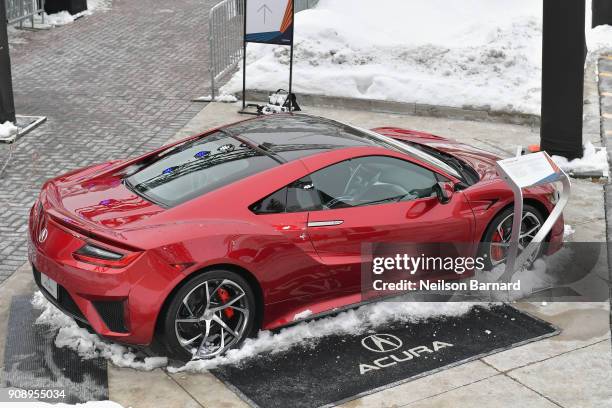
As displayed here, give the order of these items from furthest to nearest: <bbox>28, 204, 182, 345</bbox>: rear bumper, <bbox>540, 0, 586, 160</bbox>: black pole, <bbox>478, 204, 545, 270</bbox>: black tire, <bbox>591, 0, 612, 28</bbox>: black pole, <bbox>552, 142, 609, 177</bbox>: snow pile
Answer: <bbox>591, 0, 612, 28</bbox>: black pole < <bbox>552, 142, 609, 177</bbox>: snow pile < <bbox>540, 0, 586, 160</bbox>: black pole < <bbox>478, 204, 545, 270</bbox>: black tire < <bbox>28, 204, 182, 345</bbox>: rear bumper

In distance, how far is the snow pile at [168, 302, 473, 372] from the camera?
22.5ft

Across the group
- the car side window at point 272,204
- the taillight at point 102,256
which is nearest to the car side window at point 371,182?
the car side window at point 272,204

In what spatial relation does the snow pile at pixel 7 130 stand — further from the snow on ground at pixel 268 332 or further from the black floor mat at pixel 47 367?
the black floor mat at pixel 47 367

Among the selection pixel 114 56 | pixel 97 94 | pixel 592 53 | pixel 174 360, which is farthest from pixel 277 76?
pixel 174 360

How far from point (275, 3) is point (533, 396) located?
26.6 feet

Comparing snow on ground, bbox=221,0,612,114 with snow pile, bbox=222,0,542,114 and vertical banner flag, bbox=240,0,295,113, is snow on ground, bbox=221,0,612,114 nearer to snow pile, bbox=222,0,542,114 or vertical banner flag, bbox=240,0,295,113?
snow pile, bbox=222,0,542,114

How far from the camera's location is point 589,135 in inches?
496

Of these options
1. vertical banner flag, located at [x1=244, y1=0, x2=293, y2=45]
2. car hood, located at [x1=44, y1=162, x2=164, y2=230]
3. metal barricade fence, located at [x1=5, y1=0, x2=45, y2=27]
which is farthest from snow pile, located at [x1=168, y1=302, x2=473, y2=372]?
metal barricade fence, located at [x1=5, y1=0, x2=45, y2=27]

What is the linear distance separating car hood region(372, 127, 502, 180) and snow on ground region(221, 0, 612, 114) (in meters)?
4.43

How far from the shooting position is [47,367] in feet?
22.3

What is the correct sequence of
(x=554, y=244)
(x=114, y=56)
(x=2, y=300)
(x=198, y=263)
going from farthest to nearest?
(x=114, y=56) < (x=554, y=244) < (x=2, y=300) < (x=198, y=263)

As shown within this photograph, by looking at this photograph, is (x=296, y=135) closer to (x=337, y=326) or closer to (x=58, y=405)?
(x=337, y=326)

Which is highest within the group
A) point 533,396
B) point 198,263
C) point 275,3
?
point 275,3

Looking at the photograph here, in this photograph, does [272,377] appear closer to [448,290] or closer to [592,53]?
[448,290]
